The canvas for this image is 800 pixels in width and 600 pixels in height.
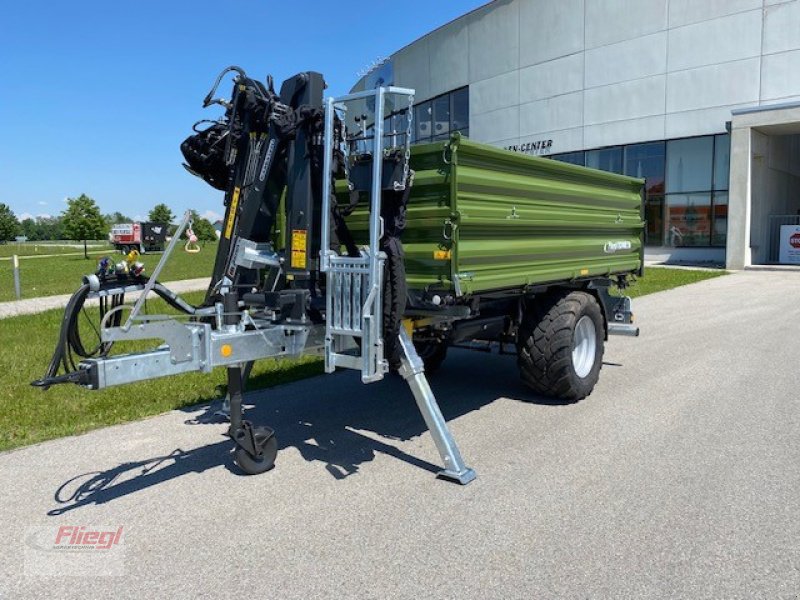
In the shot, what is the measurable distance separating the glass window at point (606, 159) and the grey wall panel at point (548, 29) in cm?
422

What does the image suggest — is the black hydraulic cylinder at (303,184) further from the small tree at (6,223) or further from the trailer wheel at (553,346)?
the small tree at (6,223)

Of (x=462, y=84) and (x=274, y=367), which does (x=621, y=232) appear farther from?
(x=462, y=84)

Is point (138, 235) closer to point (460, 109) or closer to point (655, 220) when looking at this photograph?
point (655, 220)

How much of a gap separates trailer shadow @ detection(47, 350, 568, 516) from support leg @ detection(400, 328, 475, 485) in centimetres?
25

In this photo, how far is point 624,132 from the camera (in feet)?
85.4

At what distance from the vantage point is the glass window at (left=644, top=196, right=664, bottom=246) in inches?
1041

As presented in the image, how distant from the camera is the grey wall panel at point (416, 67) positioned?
3375 cm

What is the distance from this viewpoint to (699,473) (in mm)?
4465

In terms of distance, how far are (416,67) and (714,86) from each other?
15813mm

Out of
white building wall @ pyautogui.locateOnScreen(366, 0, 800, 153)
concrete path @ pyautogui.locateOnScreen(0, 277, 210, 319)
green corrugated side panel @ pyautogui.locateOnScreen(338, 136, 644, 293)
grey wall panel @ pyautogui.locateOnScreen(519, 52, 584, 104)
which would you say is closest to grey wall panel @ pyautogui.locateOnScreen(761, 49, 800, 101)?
white building wall @ pyautogui.locateOnScreen(366, 0, 800, 153)

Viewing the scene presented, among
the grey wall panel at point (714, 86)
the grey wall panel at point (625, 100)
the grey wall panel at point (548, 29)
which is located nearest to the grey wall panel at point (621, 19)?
the grey wall panel at point (548, 29)

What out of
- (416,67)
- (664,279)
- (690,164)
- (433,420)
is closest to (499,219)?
(433,420)

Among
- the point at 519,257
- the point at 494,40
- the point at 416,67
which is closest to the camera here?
the point at 519,257

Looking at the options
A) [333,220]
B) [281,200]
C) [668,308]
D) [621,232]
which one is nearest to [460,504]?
[333,220]
